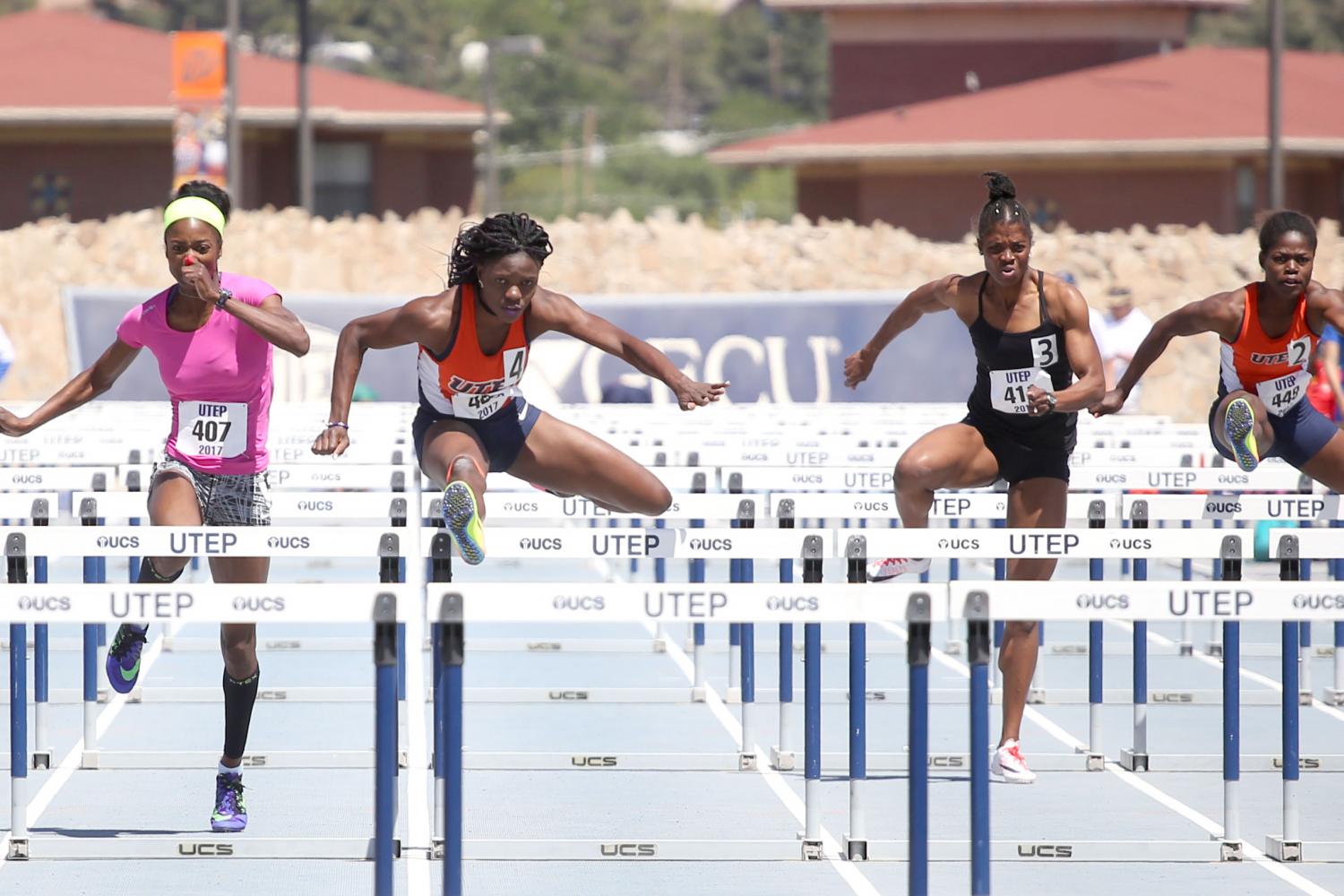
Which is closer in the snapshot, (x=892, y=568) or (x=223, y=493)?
(x=223, y=493)

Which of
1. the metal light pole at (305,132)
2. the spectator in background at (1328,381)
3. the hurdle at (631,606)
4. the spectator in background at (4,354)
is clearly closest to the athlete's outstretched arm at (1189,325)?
the hurdle at (631,606)

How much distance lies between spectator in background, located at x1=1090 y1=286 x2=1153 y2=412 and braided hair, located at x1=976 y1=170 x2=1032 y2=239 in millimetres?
8803

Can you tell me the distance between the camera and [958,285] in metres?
7.82

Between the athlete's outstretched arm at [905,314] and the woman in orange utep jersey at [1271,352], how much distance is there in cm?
73

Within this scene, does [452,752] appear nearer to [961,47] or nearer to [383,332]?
[383,332]

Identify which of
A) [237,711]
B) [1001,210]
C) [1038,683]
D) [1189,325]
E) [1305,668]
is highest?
[1001,210]

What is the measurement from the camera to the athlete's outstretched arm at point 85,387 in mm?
7148

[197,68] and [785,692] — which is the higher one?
[197,68]

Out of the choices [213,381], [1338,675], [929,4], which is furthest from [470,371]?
[929,4]

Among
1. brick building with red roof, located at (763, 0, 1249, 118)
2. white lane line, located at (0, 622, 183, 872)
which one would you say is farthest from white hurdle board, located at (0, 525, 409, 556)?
brick building with red roof, located at (763, 0, 1249, 118)

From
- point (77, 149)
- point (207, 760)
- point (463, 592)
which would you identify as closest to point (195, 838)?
point (207, 760)

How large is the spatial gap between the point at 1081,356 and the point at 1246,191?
97.0 ft

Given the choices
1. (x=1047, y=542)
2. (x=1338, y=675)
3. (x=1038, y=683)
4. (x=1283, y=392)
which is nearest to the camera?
(x=1047, y=542)

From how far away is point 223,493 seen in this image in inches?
279
